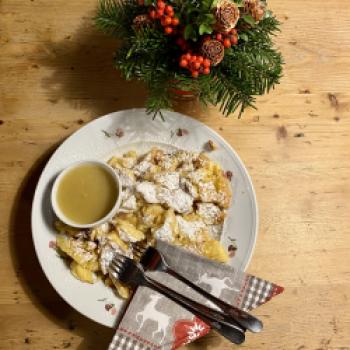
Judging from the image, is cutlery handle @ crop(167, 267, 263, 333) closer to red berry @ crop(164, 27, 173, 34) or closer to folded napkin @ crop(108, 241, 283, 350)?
folded napkin @ crop(108, 241, 283, 350)

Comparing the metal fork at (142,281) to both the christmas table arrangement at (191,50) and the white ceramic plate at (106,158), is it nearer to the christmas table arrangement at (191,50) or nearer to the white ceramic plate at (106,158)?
the white ceramic plate at (106,158)

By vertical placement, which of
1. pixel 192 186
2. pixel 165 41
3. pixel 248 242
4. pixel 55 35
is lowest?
pixel 248 242

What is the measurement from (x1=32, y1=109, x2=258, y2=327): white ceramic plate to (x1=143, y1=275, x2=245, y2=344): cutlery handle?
101 mm

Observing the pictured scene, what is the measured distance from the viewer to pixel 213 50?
91 cm

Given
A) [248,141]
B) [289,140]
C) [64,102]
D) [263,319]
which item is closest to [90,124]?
[64,102]

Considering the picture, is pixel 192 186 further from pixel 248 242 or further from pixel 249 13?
pixel 249 13

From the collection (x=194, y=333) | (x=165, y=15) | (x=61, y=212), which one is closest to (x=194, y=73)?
(x=165, y=15)

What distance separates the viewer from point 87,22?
131 cm

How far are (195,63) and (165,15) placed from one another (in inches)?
4.4

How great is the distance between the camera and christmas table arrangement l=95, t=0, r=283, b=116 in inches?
36.1

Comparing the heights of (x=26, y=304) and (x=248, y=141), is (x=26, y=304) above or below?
below

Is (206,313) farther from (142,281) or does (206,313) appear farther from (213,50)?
(213,50)

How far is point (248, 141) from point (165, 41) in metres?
0.39

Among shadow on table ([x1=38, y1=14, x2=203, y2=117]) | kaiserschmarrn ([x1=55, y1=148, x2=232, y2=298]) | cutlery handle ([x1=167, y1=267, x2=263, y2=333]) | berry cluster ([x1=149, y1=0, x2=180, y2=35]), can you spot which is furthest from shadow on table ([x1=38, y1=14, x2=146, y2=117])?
cutlery handle ([x1=167, y1=267, x2=263, y2=333])
